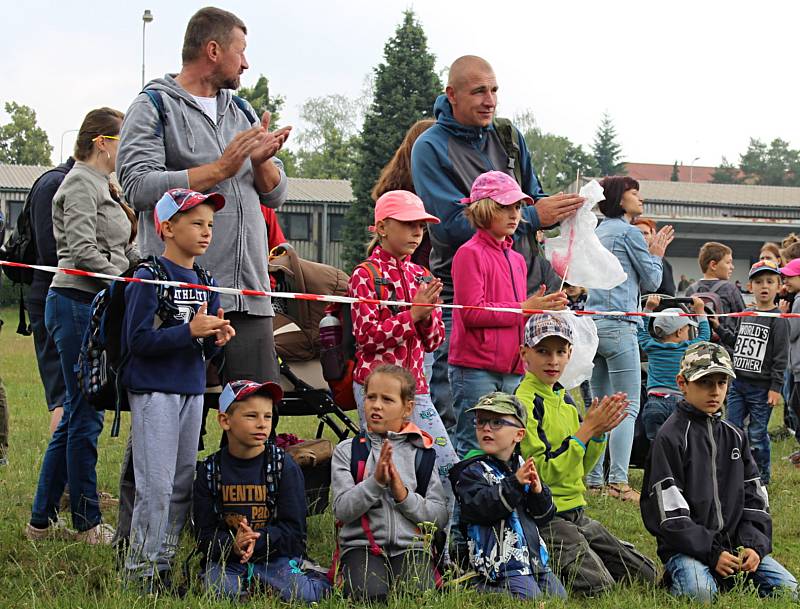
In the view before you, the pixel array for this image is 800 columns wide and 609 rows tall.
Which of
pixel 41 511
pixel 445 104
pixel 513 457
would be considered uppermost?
pixel 445 104

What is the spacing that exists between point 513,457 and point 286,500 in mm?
1088

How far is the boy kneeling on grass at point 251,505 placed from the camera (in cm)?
471

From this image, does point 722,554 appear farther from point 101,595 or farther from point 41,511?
point 41,511

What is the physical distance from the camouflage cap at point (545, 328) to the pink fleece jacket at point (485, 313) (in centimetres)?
19

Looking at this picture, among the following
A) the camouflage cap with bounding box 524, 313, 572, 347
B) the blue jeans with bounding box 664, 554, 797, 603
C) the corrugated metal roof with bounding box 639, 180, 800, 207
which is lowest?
the blue jeans with bounding box 664, 554, 797, 603

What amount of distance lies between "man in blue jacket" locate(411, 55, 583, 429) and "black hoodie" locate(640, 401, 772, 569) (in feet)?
4.48

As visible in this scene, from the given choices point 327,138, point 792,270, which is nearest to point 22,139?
point 327,138

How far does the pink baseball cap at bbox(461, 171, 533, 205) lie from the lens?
567cm

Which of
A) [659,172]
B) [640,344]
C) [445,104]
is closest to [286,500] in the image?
[445,104]

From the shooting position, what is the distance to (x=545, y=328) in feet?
17.7

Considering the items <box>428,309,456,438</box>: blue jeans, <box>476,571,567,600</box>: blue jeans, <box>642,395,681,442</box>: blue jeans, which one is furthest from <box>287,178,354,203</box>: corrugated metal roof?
<box>476,571,567,600</box>: blue jeans

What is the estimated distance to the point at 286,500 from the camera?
4930 mm

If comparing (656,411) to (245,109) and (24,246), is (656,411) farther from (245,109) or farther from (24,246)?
(24,246)

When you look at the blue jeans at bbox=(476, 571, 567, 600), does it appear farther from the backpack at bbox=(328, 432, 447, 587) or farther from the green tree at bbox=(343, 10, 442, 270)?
the green tree at bbox=(343, 10, 442, 270)
